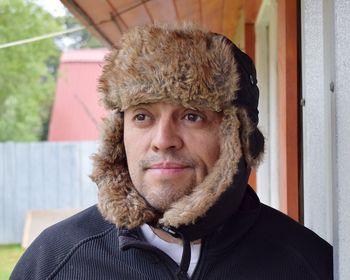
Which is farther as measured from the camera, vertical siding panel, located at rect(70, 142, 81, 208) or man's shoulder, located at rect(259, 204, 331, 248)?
vertical siding panel, located at rect(70, 142, 81, 208)

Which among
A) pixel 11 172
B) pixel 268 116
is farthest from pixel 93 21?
pixel 11 172

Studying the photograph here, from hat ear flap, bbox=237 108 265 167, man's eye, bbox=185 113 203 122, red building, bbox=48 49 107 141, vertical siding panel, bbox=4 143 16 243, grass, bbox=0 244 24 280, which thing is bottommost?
grass, bbox=0 244 24 280

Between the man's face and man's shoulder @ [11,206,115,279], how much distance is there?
0.19m

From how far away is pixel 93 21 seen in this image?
4180 millimetres

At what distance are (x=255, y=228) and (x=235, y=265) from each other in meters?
0.14

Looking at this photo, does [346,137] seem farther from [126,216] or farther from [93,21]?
[93,21]

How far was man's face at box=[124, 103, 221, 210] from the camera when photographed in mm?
1754

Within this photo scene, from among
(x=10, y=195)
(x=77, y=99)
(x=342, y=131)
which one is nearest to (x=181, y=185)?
(x=342, y=131)

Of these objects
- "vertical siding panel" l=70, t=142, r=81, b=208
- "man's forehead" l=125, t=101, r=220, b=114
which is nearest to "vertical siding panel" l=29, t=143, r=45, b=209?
"vertical siding panel" l=70, t=142, r=81, b=208

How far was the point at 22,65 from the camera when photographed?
55.0 feet

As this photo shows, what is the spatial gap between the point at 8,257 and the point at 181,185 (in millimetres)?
12448

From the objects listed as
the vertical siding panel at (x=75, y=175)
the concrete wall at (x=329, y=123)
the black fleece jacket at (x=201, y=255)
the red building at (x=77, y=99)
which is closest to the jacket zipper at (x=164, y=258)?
the black fleece jacket at (x=201, y=255)

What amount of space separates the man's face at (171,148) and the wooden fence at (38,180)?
44.9 feet

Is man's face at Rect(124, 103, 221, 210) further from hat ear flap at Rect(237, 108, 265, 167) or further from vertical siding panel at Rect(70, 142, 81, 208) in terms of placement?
vertical siding panel at Rect(70, 142, 81, 208)
